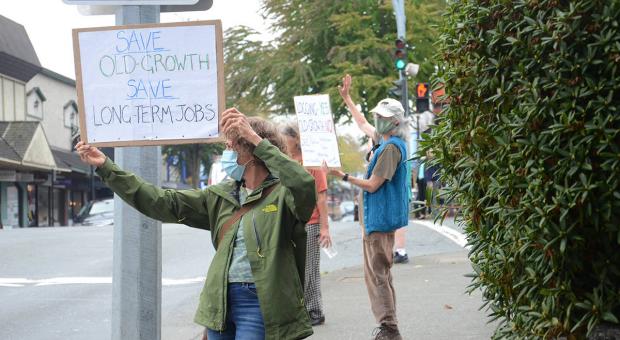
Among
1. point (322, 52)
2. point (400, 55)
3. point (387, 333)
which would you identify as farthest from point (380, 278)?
point (322, 52)

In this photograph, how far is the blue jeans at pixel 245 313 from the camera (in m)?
4.48

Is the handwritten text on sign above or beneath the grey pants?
above

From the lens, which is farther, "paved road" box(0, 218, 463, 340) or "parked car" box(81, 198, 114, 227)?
"parked car" box(81, 198, 114, 227)

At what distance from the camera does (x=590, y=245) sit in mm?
3842

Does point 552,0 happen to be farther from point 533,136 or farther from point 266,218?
point 266,218

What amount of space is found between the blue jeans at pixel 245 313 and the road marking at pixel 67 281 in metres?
8.01

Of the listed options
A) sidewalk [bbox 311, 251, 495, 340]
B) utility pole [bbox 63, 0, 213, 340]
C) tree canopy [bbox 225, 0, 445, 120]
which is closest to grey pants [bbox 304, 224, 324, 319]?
sidewalk [bbox 311, 251, 495, 340]

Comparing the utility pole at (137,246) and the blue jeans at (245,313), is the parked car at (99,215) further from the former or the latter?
the blue jeans at (245,313)

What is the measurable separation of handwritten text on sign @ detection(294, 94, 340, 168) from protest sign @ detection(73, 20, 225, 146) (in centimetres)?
318

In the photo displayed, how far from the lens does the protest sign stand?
4801 millimetres

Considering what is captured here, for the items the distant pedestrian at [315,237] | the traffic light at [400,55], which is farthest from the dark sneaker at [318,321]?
the traffic light at [400,55]

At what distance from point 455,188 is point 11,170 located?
131 feet

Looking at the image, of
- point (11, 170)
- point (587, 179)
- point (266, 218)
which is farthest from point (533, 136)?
point (11, 170)

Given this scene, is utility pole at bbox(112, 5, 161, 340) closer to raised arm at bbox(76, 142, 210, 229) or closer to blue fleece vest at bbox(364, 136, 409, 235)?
raised arm at bbox(76, 142, 210, 229)
